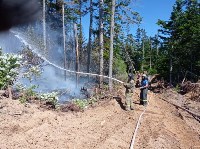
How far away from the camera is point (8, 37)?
34.0 m

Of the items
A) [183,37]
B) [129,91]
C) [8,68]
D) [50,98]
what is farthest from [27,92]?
[183,37]

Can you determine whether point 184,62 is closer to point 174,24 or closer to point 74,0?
point 174,24

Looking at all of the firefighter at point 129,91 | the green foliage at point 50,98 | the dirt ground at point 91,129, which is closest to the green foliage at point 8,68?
the dirt ground at point 91,129

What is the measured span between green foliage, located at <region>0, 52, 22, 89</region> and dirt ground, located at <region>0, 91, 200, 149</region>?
83cm

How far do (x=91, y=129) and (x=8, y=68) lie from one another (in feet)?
14.1

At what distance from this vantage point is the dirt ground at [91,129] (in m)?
9.94

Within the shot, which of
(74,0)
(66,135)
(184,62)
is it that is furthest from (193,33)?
(66,135)

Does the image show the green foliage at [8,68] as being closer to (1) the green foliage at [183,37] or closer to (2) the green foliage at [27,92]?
(2) the green foliage at [27,92]

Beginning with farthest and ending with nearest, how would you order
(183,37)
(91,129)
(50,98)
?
(183,37) → (50,98) → (91,129)

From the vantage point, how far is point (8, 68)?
13.1 m

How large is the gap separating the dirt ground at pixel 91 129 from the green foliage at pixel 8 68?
2.71ft

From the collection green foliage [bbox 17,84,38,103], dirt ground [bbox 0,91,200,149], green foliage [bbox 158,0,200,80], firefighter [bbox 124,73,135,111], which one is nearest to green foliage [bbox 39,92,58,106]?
green foliage [bbox 17,84,38,103]

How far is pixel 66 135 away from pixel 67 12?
33078mm

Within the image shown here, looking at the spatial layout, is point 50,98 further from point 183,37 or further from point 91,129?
point 183,37
